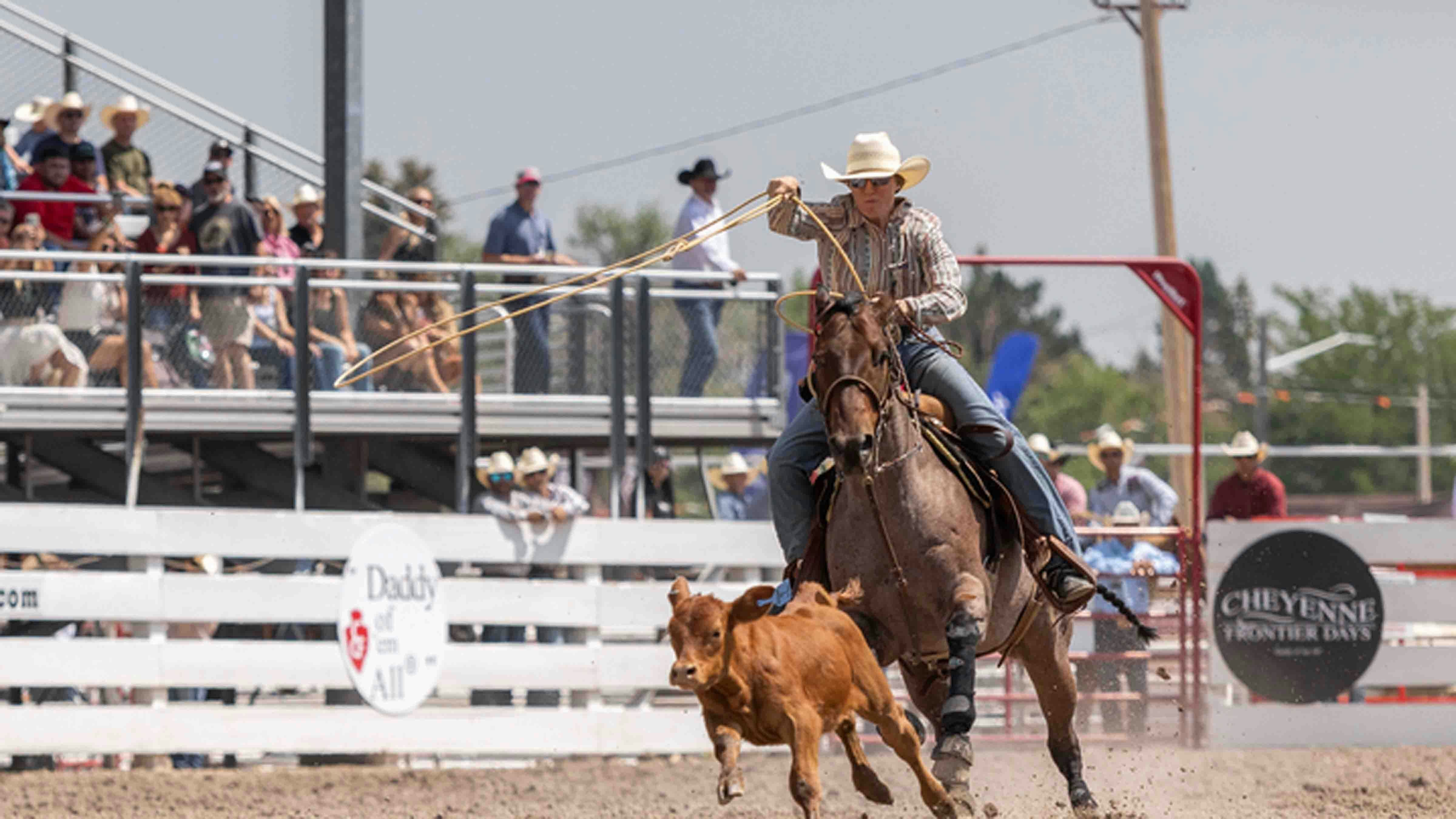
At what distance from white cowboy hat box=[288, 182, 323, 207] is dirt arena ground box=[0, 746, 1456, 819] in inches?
204

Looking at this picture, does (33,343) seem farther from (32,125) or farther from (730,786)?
(730,786)

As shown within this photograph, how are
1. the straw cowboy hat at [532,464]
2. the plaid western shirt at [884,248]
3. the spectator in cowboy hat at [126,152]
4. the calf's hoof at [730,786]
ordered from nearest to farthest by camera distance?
the calf's hoof at [730,786] < the plaid western shirt at [884,248] < the straw cowboy hat at [532,464] < the spectator in cowboy hat at [126,152]

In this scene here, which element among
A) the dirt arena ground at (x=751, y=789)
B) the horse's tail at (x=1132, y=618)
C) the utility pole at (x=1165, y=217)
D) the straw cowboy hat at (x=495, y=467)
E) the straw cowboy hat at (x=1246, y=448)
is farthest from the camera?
the utility pole at (x=1165, y=217)

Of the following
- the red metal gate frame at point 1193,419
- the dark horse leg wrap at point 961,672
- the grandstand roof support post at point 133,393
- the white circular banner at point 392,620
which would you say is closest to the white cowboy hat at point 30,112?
the grandstand roof support post at point 133,393

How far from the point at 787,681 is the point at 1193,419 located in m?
5.13

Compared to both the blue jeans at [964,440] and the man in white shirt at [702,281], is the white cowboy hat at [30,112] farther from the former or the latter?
the blue jeans at [964,440]

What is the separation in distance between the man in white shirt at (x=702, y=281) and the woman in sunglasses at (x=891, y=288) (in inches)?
230

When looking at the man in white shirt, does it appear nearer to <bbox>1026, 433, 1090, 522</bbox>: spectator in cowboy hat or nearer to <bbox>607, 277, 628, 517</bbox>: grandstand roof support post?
<bbox>607, 277, 628, 517</bbox>: grandstand roof support post

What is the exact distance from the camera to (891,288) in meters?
7.59

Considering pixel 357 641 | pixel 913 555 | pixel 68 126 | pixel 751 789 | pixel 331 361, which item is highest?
pixel 68 126

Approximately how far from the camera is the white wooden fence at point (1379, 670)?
1275cm

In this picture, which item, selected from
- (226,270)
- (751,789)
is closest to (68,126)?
(226,270)

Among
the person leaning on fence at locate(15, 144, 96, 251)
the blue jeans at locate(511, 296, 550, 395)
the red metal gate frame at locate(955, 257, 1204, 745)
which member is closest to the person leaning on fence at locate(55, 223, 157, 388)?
the person leaning on fence at locate(15, 144, 96, 251)

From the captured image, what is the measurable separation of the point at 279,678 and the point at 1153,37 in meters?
16.8
